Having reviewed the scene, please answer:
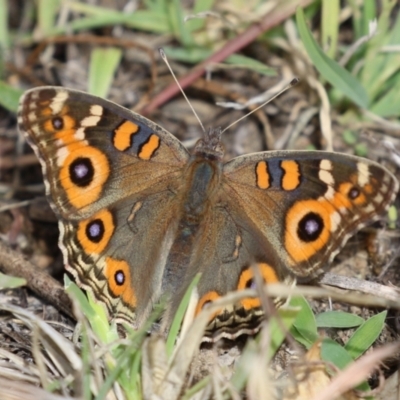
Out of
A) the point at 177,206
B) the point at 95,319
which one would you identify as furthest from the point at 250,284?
the point at 95,319

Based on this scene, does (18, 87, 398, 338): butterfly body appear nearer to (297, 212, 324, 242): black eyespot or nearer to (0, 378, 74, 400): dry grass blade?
(297, 212, 324, 242): black eyespot

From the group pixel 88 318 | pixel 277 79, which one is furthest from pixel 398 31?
pixel 88 318

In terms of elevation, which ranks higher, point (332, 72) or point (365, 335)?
point (332, 72)

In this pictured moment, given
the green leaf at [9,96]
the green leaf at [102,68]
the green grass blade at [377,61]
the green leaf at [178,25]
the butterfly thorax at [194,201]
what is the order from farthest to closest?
the green leaf at [102,68] → the green leaf at [178,25] → the green leaf at [9,96] → the green grass blade at [377,61] → the butterfly thorax at [194,201]

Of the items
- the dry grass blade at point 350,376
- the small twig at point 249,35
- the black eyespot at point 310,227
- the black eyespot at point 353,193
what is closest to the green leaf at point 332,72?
the small twig at point 249,35

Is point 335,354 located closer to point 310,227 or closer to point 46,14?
point 310,227

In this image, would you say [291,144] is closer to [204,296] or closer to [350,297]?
[204,296]

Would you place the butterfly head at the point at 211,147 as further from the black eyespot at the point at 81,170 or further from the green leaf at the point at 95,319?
the green leaf at the point at 95,319
